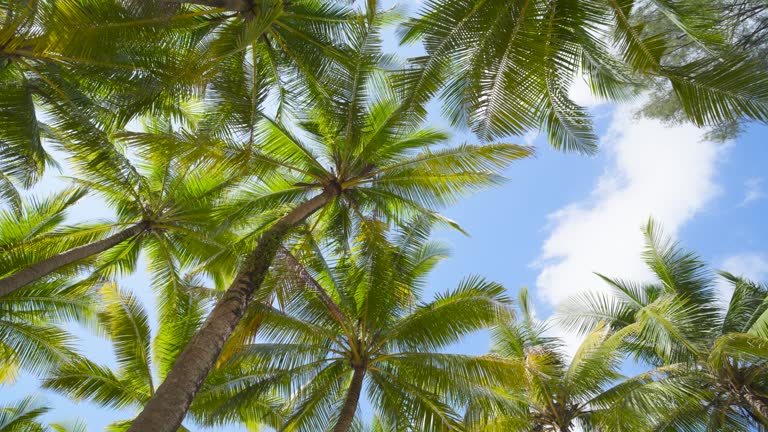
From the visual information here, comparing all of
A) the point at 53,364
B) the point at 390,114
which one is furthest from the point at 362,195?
the point at 53,364

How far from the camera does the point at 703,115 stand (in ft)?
21.0

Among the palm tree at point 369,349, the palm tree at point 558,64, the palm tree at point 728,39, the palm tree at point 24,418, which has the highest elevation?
the palm tree at point 728,39

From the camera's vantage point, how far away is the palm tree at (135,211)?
9.96 metres

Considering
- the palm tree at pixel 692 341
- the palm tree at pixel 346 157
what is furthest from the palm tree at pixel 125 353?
the palm tree at pixel 692 341

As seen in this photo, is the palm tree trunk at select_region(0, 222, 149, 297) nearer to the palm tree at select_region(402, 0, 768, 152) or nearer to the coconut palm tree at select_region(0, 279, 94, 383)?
the coconut palm tree at select_region(0, 279, 94, 383)

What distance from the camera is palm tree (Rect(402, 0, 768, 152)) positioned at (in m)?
6.08

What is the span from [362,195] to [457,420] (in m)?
4.52

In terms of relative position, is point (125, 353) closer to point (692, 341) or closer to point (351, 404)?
point (351, 404)

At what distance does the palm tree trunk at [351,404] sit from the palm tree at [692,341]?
5.22m

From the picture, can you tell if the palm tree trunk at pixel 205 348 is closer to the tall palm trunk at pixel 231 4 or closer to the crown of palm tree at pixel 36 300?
the tall palm trunk at pixel 231 4

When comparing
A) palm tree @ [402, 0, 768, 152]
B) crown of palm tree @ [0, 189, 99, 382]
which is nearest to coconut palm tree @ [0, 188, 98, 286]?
crown of palm tree @ [0, 189, 99, 382]

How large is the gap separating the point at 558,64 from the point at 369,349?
6.32 meters

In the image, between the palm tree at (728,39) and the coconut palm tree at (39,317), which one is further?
the coconut palm tree at (39,317)

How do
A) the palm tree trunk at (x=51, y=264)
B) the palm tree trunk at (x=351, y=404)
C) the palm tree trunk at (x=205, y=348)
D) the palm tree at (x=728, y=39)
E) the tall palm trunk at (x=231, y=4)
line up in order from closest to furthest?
the palm tree trunk at (x=205, y=348) → the tall palm trunk at (x=231, y=4) → the palm tree trunk at (x=51, y=264) → the palm tree trunk at (x=351, y=404) → the palm tree at (x=728, y=39)
